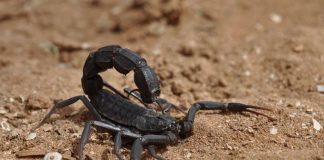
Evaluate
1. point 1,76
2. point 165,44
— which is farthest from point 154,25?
point 1,76

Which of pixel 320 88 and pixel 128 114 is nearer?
pixel 128 114

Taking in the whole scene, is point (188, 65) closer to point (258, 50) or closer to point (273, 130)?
point (258, 50)

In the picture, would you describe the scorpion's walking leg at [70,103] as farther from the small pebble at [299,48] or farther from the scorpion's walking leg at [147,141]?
the small pebble at [299,48]

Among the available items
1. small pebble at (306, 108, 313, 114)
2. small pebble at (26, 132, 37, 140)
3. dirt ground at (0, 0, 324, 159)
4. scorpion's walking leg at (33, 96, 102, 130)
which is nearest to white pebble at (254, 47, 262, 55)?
dirt ground at (0, 0, 324, 159)

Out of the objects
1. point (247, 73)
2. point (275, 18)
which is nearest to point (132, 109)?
point (247, 73)

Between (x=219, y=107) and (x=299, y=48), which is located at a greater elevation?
(x=299, y=48)

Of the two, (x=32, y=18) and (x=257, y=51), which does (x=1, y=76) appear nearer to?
(x=32, y=18)
